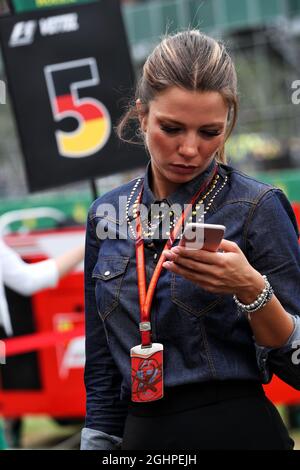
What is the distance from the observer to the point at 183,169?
2.06 meters

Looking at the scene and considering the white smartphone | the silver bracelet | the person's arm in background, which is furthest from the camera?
the person's arm in background

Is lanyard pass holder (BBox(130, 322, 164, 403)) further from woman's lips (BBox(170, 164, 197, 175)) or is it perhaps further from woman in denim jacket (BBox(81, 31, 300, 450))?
woman's lips (BBox(170, 164, 197, 175))

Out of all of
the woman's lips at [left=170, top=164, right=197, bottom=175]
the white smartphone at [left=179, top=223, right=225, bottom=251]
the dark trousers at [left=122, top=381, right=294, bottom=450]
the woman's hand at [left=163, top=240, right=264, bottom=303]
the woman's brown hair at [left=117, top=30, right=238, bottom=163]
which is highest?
the woman's brown hair at [left=117, top=30, right=238, bottom=163]

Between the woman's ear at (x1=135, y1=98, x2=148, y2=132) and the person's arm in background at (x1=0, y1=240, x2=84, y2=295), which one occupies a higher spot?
the woman's ear at (x1=135, y1=98, x2=148, y2=132)

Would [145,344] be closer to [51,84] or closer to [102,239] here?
[102,239]

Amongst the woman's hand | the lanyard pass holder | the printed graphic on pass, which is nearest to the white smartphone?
the woman's hand

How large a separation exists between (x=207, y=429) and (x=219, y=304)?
0.28 m

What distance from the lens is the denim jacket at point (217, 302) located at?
1.97 meters

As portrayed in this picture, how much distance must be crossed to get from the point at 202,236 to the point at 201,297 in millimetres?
257

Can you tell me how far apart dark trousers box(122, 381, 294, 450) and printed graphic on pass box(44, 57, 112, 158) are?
2553mm

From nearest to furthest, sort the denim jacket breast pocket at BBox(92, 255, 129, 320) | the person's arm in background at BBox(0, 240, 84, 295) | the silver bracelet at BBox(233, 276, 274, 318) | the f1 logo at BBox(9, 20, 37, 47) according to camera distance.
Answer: the silver bracelet at BBox(233, 276, 274, 318)
the denim jacket breast pocket at BBox(92, 255, 129, 320)
the f1 logo at BBox(9, 20, 37, 47)
the person's arm in background at BBox(0, 240, 84, 295)

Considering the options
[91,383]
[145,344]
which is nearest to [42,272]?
[91,383]

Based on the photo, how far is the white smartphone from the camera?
1753 millimetres

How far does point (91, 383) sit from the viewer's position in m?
2.27
